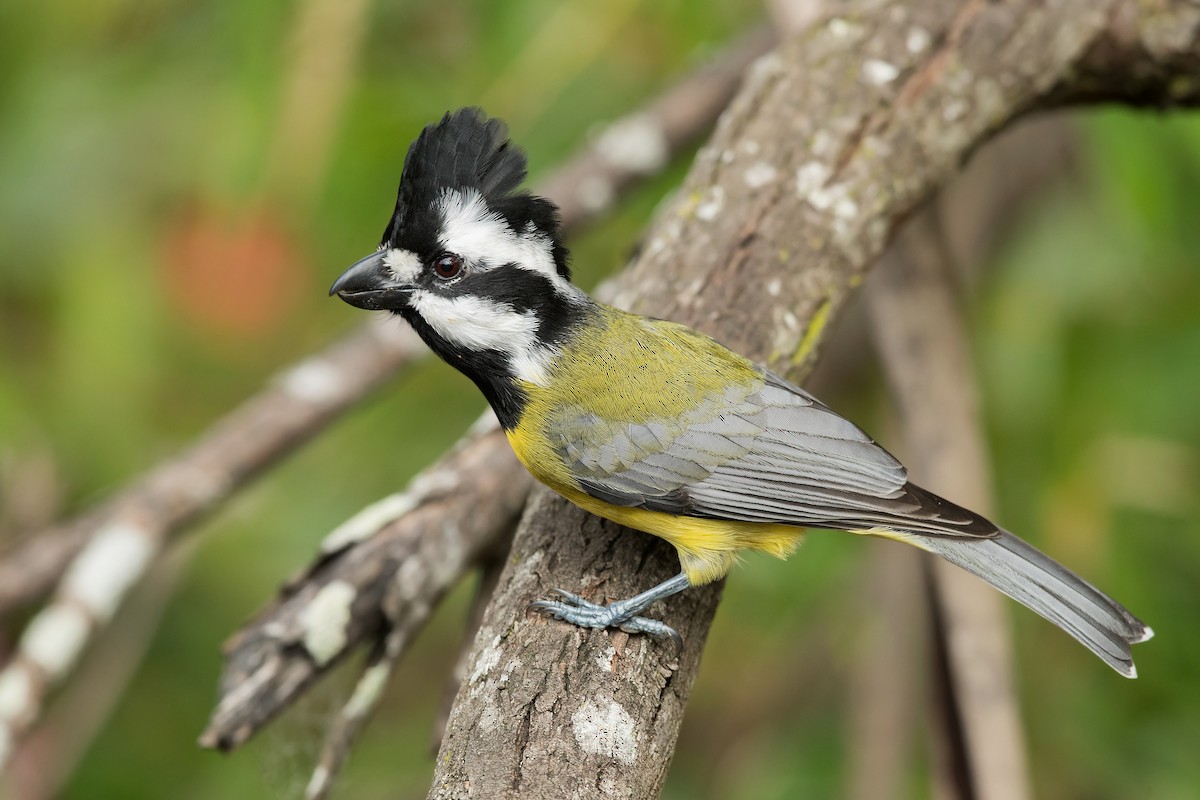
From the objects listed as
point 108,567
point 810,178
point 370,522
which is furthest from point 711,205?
point 108,567

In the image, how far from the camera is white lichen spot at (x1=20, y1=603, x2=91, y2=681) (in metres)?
2.78

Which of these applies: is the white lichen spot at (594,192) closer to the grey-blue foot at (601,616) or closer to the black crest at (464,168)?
the black crest at (464,168)

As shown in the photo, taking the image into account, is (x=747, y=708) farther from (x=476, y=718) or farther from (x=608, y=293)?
(x=476, y=718)

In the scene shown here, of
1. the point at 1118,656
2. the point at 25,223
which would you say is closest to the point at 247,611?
the point at 25,223

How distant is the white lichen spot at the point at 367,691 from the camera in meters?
2.72

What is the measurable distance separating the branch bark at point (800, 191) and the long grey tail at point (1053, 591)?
1.91 feet

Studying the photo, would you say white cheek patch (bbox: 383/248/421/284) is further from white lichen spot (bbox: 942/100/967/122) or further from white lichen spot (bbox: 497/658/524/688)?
white lichen spot (bbox: 942/100/967/122)

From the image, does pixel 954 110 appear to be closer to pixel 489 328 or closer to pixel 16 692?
pixel 489 328

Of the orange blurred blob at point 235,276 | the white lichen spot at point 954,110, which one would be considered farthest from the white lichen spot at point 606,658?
the orange blurred blob at point 235,276

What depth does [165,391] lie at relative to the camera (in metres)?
4.52

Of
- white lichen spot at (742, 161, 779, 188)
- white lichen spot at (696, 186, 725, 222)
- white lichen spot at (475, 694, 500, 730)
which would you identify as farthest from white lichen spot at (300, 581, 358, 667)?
white lichen spot at (742, 161, 779, 188)

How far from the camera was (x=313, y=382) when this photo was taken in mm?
3572

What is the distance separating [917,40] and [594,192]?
3.86 ft

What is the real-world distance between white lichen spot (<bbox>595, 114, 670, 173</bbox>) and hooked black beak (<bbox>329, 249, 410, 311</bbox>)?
1.40 m
